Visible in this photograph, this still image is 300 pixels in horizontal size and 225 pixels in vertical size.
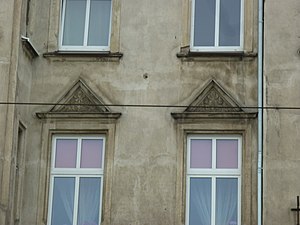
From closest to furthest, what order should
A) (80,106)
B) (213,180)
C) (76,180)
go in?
(213,180) < (76,180) < (80,106)

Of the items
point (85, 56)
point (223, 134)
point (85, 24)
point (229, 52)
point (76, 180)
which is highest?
point (85, 24)

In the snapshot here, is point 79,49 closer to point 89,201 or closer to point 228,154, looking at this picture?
point 89,201

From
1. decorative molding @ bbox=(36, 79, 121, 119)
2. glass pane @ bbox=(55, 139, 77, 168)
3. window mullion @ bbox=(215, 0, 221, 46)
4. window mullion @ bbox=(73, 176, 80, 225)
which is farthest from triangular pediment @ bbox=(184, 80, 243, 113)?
window mullion @ bbox=(73, 176, 80, 225)

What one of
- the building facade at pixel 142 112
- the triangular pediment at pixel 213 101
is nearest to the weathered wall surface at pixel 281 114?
the building facade at pixel 142 112

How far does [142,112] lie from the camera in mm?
20047

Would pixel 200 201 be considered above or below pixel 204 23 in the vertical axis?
below

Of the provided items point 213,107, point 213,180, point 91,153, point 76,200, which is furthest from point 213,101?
point 76,200

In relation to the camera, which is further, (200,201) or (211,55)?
(211,55)

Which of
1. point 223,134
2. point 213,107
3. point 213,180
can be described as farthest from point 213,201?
point 213,107

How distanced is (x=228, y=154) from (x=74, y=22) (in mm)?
4385

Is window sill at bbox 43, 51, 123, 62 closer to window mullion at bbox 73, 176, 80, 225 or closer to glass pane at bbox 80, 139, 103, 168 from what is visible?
glass pane at bbox 80, 139, 103, 168

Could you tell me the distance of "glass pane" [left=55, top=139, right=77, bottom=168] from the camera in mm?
20125

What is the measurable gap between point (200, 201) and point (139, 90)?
2.57 meters

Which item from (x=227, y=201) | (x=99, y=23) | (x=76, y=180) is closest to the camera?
(x=227, y=201)
